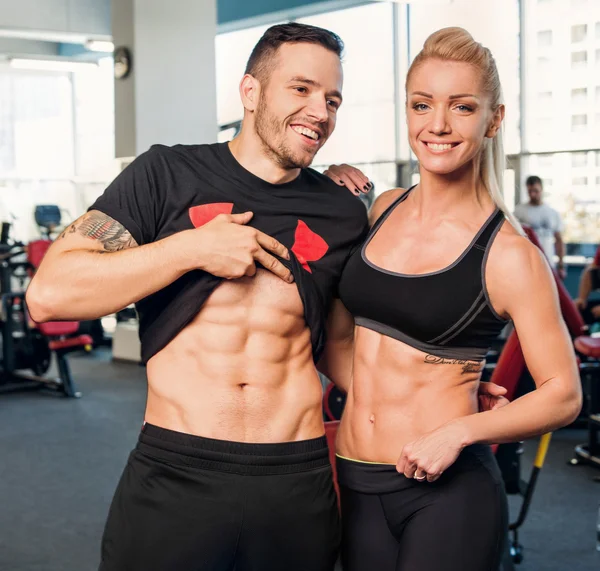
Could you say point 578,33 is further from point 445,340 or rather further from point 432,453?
point 432,453

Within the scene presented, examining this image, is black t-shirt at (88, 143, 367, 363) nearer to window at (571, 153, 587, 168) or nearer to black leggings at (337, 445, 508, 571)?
black leggings at (337, 445, 508, 571)

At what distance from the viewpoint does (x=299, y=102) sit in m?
1.68

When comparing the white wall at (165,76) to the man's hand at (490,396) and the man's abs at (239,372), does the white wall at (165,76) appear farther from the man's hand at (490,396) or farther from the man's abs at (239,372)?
the man's hand at (490,396)

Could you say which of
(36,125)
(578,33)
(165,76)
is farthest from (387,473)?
(36,125)

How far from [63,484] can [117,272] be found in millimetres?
3291

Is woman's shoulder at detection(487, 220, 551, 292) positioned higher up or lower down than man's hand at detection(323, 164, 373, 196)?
lower down

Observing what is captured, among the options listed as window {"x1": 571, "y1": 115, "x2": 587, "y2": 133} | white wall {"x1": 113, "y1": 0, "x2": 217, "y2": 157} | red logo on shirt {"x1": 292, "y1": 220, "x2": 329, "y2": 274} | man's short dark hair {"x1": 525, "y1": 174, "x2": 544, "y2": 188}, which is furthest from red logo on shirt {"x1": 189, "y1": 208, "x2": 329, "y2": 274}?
window {"x1": 571, "y1": 115, "x2": 587, "y2": 133}

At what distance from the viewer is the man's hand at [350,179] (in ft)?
6.25

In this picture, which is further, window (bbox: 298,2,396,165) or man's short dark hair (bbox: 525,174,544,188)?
window (bbox: 298,2,396,165)

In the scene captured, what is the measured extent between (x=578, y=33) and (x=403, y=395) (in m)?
6.74

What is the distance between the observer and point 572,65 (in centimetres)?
762

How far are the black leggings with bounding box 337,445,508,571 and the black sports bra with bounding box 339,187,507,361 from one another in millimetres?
219

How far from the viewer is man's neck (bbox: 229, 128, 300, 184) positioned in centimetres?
175

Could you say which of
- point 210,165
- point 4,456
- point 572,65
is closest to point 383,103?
point 572,65
